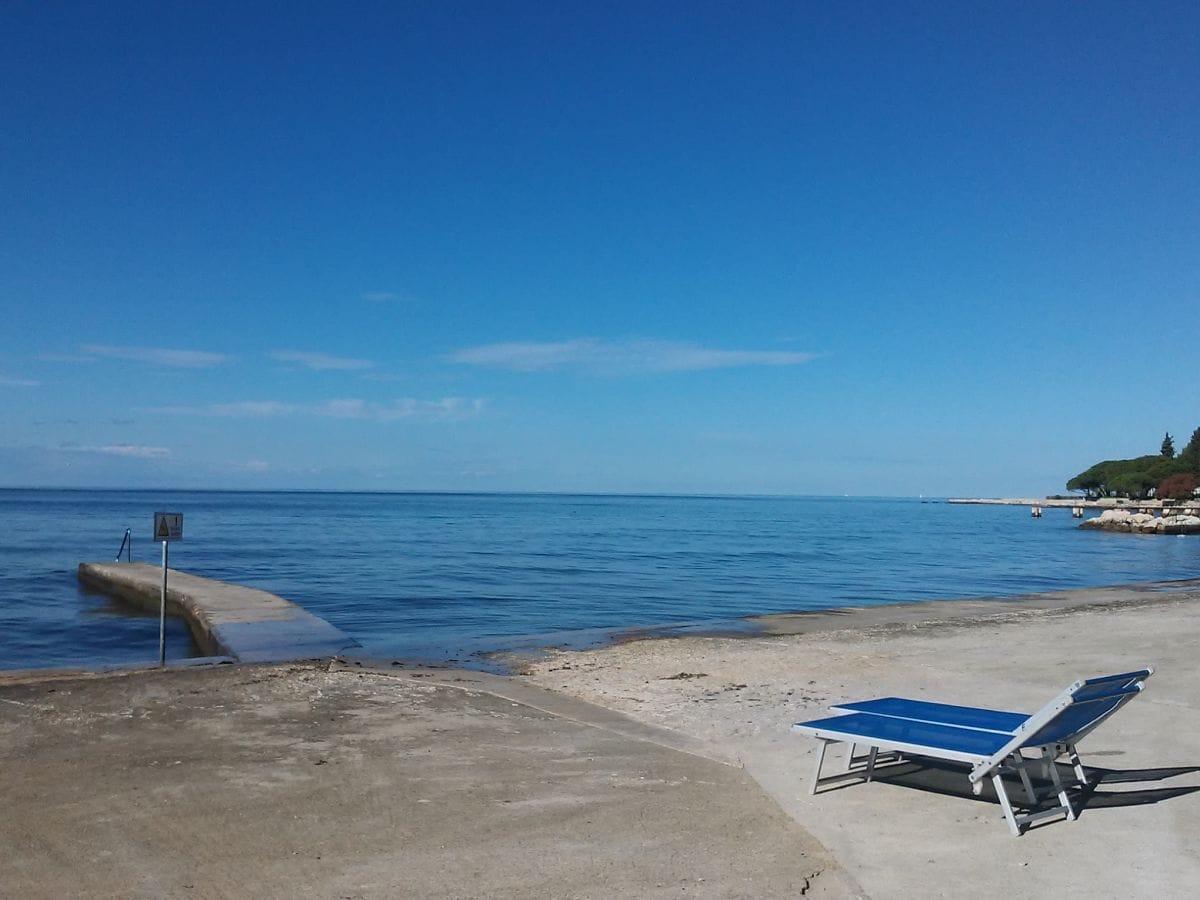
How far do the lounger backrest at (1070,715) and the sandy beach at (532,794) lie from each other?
491mm

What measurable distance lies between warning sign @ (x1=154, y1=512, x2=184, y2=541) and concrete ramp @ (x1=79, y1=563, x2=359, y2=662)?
6.62ft

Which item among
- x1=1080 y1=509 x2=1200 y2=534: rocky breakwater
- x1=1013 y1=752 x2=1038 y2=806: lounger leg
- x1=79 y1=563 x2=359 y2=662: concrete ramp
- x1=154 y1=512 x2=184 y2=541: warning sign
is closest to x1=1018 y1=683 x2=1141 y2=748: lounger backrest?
x1=1013 y1=752 x2=1038 y2=806: lounger leg

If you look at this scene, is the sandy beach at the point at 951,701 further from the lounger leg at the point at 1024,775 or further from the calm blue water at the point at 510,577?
the calm blue water at the point at 510,577

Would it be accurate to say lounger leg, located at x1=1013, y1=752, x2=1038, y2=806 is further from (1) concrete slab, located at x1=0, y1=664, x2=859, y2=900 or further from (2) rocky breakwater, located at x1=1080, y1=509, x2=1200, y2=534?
(2) rocky breakwater, located at x1=1080, y1=509, x2=1200, y2=534

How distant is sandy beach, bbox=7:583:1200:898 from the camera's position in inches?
189

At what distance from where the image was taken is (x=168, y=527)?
12375mm

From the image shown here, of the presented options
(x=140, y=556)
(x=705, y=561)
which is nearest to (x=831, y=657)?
(x=705, y=561)

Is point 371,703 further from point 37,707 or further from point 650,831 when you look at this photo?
point 650,831

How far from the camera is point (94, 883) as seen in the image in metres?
4.65

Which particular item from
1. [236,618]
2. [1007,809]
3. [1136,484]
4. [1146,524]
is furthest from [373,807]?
[1136,484]

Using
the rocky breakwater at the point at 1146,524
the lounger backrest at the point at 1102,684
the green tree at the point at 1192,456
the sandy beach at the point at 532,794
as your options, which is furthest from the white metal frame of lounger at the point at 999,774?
the green tree at the point at 1192,456

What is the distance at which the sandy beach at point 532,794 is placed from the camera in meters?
4.80

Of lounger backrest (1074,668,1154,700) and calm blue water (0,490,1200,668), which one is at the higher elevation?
lounger backrest (1074,668,1154,700)

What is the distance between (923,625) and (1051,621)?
2.15 metres
